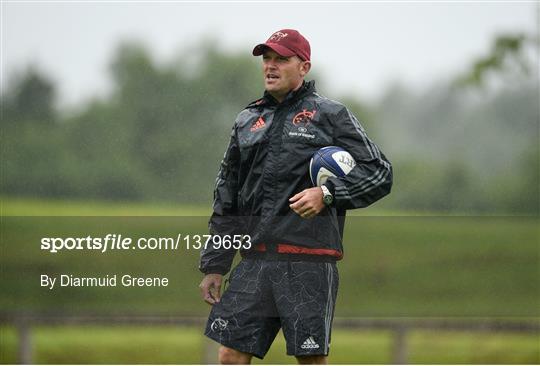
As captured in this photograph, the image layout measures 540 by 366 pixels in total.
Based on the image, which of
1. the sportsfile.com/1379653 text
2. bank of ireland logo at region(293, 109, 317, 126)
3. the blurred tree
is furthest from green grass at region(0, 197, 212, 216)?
bank of ireland logo at region(293, 109, 317, 126)

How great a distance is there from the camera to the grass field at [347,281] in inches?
324

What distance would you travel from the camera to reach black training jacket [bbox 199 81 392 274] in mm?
4945

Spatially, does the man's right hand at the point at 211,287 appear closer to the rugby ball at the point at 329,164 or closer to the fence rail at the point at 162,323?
the rugby ball at the point at 329,164

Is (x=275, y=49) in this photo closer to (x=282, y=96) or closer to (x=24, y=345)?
(x=282, y=96)

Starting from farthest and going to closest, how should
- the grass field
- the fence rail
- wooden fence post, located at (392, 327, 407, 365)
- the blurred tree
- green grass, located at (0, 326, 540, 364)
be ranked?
1. the blurred tree
2. green grass, located at (0, 326, 540, 364)
3. wooden fence post, located at (392, 327, 407, 365)
4. the fence rail
5. the grass field

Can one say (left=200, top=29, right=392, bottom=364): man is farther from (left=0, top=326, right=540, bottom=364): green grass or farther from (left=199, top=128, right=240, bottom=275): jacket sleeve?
(left=0, top=326, right=540, bottom=364): green grass

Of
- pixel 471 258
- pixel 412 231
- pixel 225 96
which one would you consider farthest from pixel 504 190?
pixel 225 96

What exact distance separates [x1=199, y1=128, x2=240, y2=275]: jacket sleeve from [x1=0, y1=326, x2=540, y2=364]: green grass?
502 cm

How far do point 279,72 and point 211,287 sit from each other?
1086 millimetres

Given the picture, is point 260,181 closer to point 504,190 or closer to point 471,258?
point 471,258

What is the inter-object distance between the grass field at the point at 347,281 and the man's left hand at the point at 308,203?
60.8 inches

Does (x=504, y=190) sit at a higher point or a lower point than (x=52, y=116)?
lower

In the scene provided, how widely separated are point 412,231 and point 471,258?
1436 mm

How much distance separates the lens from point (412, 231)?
13.2 m
